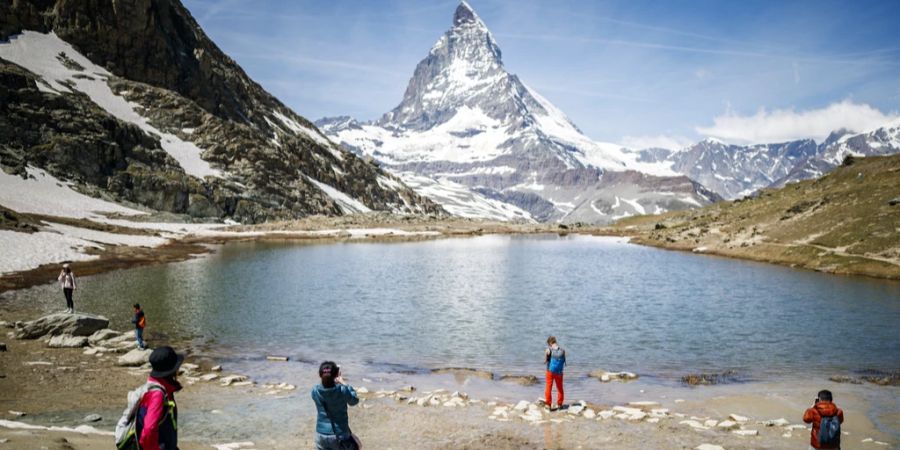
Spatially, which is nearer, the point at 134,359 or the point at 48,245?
the point at 134,359

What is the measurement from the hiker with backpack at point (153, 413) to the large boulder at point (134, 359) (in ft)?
57.5

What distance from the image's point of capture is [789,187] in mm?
109375

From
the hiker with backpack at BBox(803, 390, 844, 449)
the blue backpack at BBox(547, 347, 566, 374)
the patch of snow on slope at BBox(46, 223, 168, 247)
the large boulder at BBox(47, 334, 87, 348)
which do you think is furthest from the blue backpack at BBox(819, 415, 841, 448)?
the patch of snow on slope at BBox(46, 223, 168, 247)

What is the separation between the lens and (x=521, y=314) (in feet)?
132

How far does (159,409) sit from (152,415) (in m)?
0.12

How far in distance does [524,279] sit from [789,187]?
244 ft

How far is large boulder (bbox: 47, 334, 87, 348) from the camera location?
1049 inches

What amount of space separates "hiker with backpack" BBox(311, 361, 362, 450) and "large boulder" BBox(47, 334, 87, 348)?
70.8 feet

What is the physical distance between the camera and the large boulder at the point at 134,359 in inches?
963

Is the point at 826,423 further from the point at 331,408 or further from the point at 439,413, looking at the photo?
→ the point at 439,413

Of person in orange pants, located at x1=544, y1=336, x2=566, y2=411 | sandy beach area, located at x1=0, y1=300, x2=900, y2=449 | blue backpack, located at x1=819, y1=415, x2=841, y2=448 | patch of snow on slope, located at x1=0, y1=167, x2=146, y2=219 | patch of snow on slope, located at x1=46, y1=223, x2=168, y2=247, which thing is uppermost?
patch of snow on slope, located at x1=0, y1=167, x2=146, y2=219

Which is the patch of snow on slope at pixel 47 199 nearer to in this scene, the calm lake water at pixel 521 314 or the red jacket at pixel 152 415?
the calm lake water at pixel 521 314

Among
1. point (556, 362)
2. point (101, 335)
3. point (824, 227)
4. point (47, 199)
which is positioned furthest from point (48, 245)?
point (824, 227)

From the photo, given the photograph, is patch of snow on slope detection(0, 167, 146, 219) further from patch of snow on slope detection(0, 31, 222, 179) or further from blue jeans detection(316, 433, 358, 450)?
blue jeans detection(316, 433, 358, 450)
